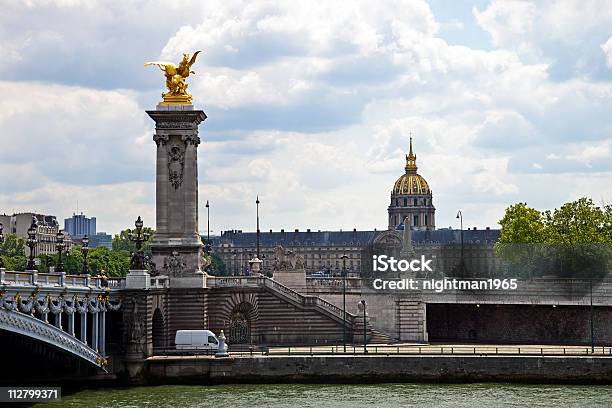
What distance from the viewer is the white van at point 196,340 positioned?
8494 cm

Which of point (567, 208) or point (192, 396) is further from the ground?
point (567, 208)

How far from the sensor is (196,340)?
85250 mm

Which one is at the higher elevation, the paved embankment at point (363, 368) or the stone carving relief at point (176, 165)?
the stone carving relief at point (176, 165)

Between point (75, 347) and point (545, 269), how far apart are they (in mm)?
42746

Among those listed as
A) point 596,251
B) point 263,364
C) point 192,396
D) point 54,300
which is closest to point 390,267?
point 596,251

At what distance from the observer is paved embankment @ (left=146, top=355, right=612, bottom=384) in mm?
79000

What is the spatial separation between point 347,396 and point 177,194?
23322 millimetres

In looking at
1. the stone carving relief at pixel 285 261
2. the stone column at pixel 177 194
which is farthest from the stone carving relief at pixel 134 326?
the stone carving relief at pixel 285 261

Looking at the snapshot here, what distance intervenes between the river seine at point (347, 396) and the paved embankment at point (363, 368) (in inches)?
40.1

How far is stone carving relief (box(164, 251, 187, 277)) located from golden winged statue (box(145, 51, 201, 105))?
9.92 metres

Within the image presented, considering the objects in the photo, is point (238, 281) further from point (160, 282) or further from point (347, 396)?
point (347, 396)

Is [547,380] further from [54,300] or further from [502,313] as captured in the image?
[54,300]

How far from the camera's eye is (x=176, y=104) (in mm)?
92125

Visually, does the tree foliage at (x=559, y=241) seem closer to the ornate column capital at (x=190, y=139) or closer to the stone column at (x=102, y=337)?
the ornate column capital at (x=190, y=139)
